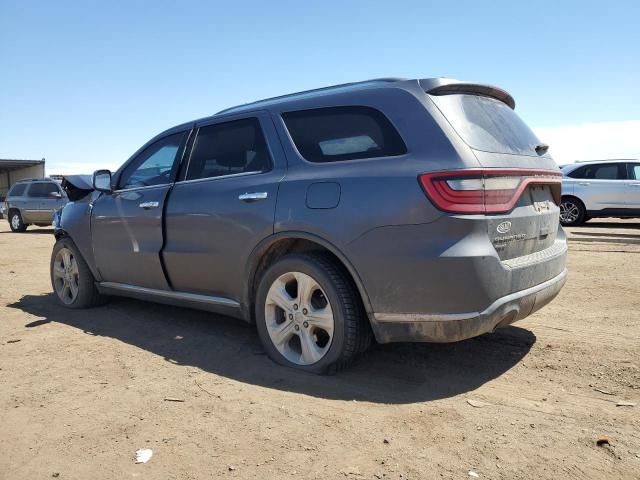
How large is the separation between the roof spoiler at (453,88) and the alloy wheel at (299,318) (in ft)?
4.47

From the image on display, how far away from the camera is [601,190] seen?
13422 millimetres

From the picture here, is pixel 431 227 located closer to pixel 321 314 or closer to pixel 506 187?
pixel 506 187

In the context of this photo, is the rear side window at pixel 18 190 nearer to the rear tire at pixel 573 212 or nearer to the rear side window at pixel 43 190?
the rear side window at pixel 43 190

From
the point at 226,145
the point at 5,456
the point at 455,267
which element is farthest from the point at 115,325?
the point at 455,267

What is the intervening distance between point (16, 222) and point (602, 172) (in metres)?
17.6

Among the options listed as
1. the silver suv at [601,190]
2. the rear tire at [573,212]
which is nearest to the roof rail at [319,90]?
the silver suv at [601,190]

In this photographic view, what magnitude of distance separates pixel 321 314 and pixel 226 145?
1629 millimetres

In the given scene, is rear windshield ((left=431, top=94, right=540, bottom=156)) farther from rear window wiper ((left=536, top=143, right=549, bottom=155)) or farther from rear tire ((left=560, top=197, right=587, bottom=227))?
rear tire ((left=560, top=197, right=587, bottom=227))

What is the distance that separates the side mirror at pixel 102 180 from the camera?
5.13m

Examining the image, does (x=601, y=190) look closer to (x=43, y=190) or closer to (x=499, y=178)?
(x=499, y=178)

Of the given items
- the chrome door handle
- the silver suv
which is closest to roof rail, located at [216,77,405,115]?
the chrome door handle

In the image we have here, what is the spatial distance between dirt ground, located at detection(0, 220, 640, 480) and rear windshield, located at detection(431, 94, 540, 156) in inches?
56.7

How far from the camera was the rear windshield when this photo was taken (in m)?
3.18

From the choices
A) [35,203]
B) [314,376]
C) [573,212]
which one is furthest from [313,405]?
[35,203]
